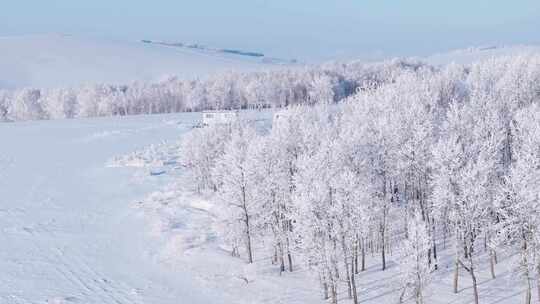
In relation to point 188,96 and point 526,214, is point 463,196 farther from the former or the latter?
point 188,96

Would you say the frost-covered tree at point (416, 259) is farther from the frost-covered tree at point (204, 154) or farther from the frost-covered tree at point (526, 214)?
the frost-covered tree at point (204, 154)

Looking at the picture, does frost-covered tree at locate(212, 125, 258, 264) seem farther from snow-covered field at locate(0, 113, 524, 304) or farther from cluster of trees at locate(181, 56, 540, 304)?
snow-covered field at locate(0, 113, 524, 304)

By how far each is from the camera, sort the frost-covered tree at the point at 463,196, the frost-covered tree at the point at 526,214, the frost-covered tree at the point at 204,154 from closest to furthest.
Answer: the frost-covered tree at the point at 526,214 < the frost-covered tree at the point at 463,196 < the frost-covered tree at the point at 204,154

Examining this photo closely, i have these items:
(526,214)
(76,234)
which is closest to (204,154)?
(76,234)

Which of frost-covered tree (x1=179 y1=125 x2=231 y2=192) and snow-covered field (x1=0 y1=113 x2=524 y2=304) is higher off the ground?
frost-covered tree (x1=179 y1=125 x2=231 y2=192)

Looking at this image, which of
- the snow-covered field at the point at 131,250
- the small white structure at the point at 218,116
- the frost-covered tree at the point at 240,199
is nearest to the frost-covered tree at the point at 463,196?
the snow-covered field at the point at 131,250

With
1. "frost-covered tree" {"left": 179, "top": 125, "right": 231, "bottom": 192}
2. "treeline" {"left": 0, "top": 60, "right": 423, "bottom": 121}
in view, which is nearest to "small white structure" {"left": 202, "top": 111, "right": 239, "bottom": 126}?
"frost-covered tree" {"left": 179, "top": 125, "right": 231, "bottom": 192}

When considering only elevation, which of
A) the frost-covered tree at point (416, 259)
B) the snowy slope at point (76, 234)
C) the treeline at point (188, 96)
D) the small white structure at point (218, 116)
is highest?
the frost-covered tree at point (416, 259)

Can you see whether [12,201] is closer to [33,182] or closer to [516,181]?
[33,182]
